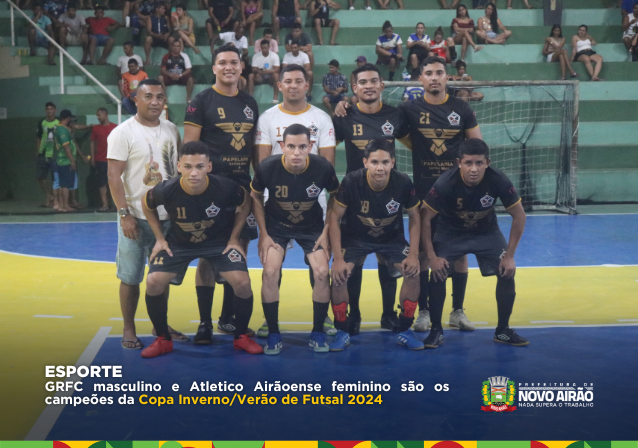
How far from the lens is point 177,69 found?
16391 mm

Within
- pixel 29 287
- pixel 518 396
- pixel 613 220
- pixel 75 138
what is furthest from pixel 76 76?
pixel 518 396

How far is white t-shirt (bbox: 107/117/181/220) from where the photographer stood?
5492mm

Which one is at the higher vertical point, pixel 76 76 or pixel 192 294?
pixel 76 76

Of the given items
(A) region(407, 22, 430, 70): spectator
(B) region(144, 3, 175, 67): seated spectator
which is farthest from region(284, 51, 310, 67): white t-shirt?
(B) region(144, 3, 175, 67): seated spectator

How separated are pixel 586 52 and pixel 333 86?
22.4ft

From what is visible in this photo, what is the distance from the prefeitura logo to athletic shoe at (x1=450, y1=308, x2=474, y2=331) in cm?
159

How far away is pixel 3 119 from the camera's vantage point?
16922 mm

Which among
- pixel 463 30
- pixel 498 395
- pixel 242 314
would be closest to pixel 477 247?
pixel 498 395

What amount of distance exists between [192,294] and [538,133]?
1085 cm

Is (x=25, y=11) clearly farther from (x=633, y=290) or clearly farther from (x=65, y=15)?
(x=633, y=290)

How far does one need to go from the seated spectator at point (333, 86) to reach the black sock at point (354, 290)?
10.2m

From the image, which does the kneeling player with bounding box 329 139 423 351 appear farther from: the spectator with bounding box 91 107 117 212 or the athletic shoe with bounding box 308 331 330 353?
the spectator with bounding box 91 107 117 212

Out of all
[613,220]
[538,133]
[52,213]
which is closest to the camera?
[613,220]

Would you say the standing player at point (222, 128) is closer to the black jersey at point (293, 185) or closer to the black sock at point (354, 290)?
the black jersey at point (293, 185)
